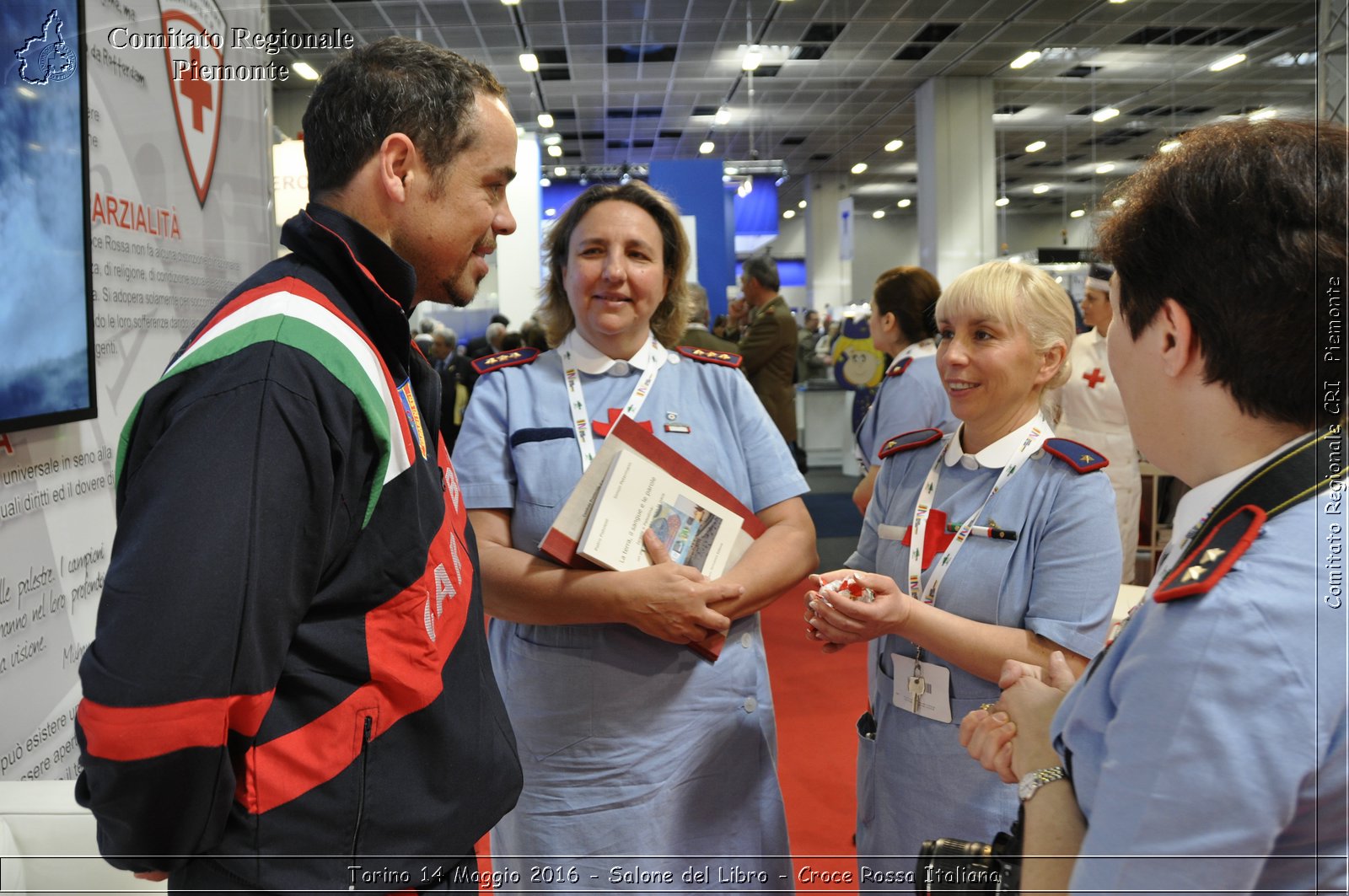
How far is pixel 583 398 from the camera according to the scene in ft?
6.29

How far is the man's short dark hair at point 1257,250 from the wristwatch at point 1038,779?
1.19 feet

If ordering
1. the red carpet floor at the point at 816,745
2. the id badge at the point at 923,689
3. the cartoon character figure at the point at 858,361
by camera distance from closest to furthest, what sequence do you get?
the id badge at the point at 923,689, the red carpet floor at the point at 816,745, the cartoon character figure at the point at 858,361

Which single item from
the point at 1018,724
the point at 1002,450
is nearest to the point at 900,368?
the point at 1002,450

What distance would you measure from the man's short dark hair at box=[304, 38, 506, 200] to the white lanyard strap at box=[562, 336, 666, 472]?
0.73m

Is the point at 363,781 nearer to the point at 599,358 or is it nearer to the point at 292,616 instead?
the point at 292,616

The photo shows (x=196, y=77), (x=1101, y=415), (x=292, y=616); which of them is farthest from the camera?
(x=1101, y=415)

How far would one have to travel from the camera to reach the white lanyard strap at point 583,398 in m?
1.85

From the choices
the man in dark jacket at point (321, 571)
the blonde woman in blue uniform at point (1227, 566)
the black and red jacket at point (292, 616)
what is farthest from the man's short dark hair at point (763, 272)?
the blonde woman in blue uniform at point (1227, 566)

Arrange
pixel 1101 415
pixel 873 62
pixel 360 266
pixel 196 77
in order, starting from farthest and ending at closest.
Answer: pixel 873 62 → pixel 1101 415 → pixel 196 77 → pixel 360 266

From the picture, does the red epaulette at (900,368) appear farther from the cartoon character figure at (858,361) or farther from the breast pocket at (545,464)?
the cartoon character figure at (858,361)

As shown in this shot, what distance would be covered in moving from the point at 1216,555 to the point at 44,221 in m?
1.97

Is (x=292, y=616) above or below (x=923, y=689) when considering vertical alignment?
above

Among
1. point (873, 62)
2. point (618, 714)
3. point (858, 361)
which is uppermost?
point (873, 62)

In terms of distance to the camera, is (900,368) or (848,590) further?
(900,368)
